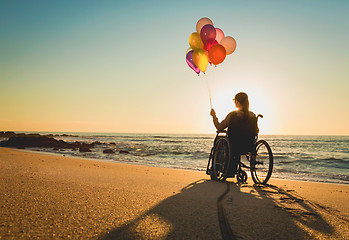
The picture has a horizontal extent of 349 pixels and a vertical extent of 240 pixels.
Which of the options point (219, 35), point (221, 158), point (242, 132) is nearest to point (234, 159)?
point (221, 158)

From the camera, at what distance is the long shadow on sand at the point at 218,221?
59.1 inches

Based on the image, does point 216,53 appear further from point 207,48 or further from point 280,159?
point 280,159

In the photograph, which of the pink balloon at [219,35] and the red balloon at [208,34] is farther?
the pink balloon at [219,35]

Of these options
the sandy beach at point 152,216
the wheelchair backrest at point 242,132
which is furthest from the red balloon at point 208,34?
the sandy beach at point 152,216

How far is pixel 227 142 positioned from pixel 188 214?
97.0 inches

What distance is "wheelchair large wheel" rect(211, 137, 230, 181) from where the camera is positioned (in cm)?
412

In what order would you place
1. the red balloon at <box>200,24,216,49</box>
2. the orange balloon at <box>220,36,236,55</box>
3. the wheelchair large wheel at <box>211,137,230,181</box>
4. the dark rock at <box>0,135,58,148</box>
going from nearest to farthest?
the wheelchair large wheel at <box>211,137,230,181</box>, the red balloon at <box>200,24,216,49</box>, the orange balloon at <box>220,36,236,55</box>, the dark rock at <box>0,135,58,148</box>

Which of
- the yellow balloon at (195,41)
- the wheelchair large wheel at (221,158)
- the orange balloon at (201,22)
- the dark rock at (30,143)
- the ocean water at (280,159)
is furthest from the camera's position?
the dark rock at (30,143)

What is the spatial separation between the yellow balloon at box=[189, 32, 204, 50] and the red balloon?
0.11 meters

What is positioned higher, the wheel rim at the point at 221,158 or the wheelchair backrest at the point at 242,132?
the wheelchair backrest at the point at 242,132

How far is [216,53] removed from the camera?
5496mm

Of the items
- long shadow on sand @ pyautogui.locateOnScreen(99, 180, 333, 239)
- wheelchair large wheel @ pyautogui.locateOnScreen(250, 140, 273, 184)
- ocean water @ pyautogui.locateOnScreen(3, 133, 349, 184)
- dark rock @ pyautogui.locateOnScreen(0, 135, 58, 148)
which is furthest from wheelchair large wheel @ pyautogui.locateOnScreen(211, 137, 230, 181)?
dark rock @ pyautogui.locateOnScreen(0, 135, 58, 148)

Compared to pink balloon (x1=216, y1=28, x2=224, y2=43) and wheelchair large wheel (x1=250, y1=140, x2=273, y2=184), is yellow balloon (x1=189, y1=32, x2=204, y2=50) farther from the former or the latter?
wheelchair large wheel (x1=250, y1=140, x2=273, y2=184)

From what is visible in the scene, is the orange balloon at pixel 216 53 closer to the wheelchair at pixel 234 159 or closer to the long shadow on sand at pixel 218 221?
the wheelchair at pixel 234 159
